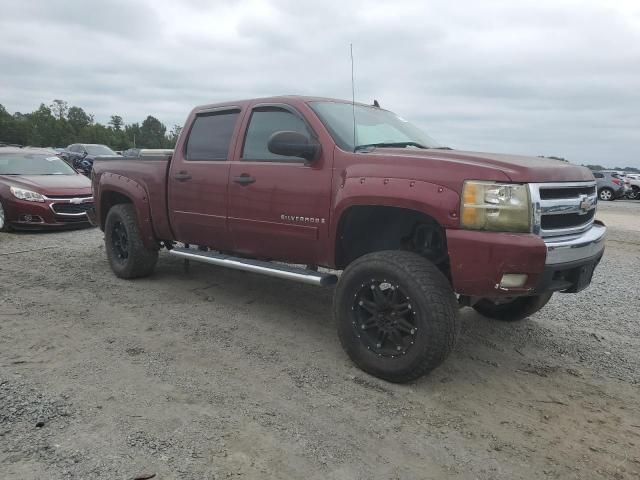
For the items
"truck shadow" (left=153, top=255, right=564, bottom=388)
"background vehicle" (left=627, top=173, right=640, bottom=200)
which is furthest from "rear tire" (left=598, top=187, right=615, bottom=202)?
"truck shadow" (left=153, top=255, right=564, bottom=388)

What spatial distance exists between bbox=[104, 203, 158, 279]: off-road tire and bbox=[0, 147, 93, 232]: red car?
3642 millimetres

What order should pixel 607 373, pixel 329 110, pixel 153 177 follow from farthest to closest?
pixel 153 177, pixel 329 110, pixel 607 373

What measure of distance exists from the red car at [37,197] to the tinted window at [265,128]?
6.03 meters

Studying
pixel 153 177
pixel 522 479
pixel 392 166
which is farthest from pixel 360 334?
pixel 153 177

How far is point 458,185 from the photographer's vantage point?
10.7ft

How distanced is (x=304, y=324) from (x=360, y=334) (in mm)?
1138

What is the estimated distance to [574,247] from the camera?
11.1 ft

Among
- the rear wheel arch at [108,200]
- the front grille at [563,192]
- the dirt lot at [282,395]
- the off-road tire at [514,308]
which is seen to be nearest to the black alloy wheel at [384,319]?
the dirt lot at [282,395]

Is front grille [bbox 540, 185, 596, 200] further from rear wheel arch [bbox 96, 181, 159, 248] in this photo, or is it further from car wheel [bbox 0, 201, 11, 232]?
car wheel [bbox 0, 201, 11, 232]

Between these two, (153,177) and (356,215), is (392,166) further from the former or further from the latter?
(153,177)

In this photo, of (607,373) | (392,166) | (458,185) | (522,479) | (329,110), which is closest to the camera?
(522,479)

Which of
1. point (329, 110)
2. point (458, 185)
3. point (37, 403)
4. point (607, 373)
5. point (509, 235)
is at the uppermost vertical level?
point (329, 110)

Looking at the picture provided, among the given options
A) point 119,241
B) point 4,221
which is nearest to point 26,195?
point 4,221

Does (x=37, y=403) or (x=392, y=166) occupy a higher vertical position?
(x=392, y=166)
